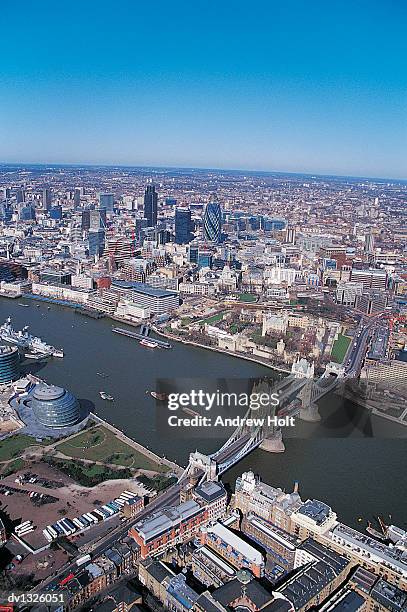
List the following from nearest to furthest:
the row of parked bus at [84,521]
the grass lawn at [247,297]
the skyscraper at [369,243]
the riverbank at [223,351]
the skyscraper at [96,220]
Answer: the row of parked bus at [84,521]
the riverbank at [223,351]
the grass lawn at [247,297]
the skyscraper at [369,243]
the skyscraper at [96,220]

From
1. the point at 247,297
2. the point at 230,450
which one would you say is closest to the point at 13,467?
the point at 230,450

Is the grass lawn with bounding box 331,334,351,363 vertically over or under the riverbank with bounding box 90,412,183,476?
over

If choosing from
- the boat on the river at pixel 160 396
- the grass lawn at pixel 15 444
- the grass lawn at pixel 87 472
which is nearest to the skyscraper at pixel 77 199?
the boat on the river at pixel 160 396

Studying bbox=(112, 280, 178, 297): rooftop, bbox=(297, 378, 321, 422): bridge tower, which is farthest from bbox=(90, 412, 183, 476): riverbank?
bbox=(112, 280, 178, 297): rooftop

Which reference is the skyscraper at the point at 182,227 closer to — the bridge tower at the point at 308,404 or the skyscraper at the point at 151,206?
the skyscraper at the point at 151,206

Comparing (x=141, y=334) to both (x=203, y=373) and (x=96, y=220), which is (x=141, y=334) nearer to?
(x=203, y=373)

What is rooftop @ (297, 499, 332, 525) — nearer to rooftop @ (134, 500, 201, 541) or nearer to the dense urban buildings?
the dense urban buildings
